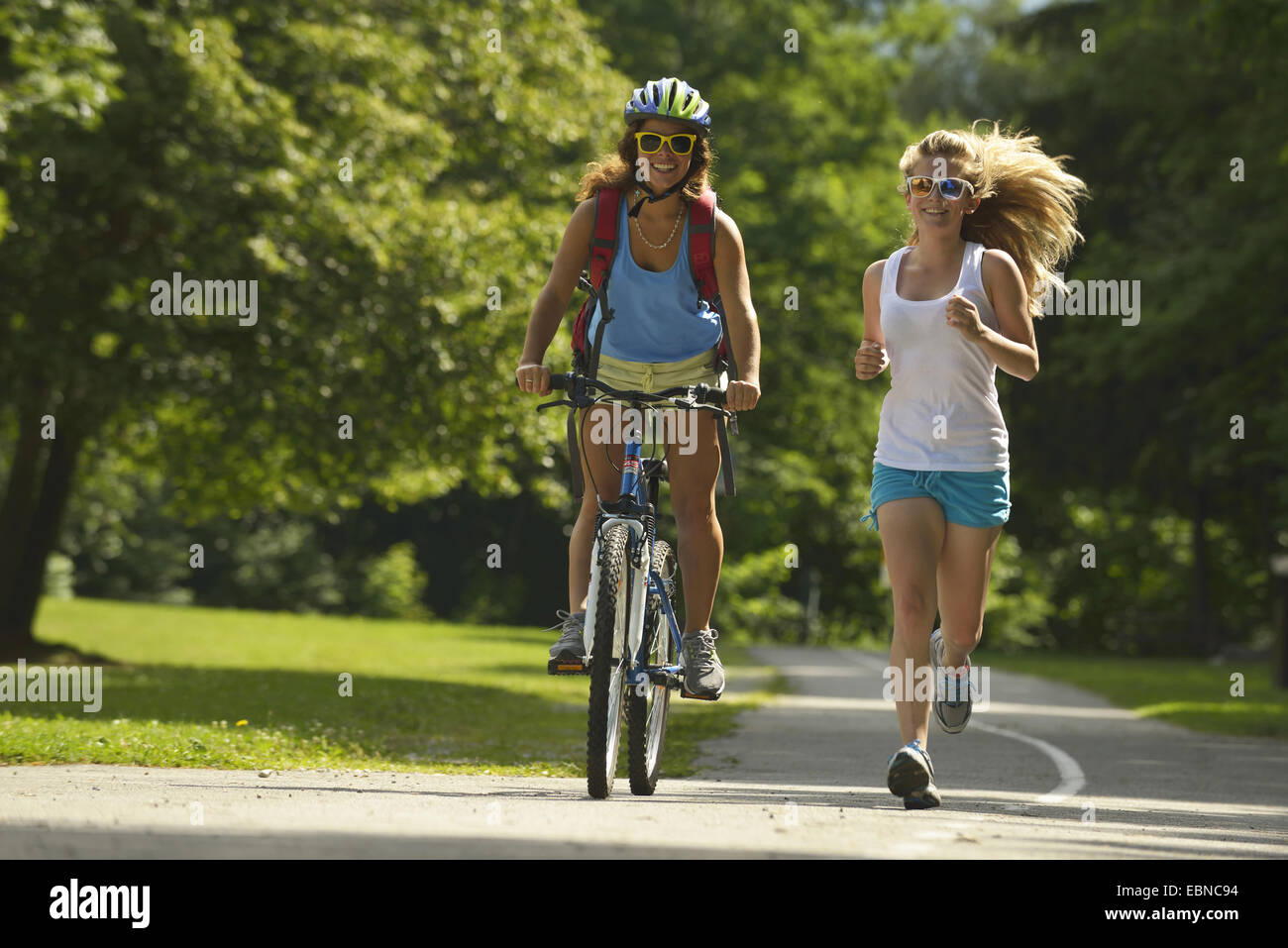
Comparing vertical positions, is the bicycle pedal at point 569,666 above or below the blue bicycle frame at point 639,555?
below

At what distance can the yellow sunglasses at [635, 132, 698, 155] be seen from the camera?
692cm

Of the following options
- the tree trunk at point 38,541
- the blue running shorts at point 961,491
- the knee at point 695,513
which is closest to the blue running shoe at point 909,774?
the blue running shorts at point 961,491

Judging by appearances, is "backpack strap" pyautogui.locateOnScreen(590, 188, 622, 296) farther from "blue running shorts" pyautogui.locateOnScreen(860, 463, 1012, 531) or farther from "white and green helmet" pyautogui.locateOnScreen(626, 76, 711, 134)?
"blue running shorts" pyautogui.locateOnScreen(860, 463, 1012, 531)

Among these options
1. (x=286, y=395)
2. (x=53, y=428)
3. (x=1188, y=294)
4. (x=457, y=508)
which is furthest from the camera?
(x=457, y=508)

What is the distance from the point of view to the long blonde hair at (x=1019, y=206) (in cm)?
704

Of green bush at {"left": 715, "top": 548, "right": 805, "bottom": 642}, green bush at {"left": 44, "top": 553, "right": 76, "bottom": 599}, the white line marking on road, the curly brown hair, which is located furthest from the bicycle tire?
green bush at {"left": 44, "top": 553, "right": 76, "bottom": 599}

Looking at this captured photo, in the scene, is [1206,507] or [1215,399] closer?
[1215,399]

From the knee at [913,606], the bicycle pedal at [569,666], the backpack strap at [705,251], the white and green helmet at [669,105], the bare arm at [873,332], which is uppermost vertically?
the white and green helmet at [669,105]

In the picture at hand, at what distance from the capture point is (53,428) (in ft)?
69.3

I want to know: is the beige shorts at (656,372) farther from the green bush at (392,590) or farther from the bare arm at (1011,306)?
the green bush at (392,590)

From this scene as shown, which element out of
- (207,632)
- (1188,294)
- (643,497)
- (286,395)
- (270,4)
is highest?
(270,4)

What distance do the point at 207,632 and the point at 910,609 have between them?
2691 centimetres
